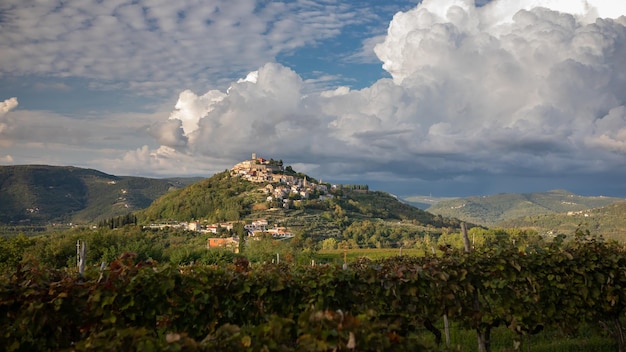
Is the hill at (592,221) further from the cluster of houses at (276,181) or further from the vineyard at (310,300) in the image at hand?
the vineyard at (310,300)

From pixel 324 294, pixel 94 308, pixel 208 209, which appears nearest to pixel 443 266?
pixel 324 294

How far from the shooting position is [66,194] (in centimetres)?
16038

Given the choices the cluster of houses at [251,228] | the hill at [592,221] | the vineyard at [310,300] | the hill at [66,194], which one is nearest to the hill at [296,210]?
the cluster of houses at [251,228]

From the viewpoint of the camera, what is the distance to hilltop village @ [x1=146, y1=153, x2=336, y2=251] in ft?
263

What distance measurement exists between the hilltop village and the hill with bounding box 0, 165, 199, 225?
42.4m

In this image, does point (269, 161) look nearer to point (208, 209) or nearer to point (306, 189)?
point (306, 189)

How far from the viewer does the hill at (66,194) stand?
138 meters

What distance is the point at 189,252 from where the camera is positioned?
37719 millimetres

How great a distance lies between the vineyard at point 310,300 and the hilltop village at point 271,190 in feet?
199

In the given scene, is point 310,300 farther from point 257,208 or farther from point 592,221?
point 592,221

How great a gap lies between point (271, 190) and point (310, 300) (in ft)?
358

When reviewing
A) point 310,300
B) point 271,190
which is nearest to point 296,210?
point 271,190

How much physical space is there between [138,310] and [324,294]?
2.34 meters

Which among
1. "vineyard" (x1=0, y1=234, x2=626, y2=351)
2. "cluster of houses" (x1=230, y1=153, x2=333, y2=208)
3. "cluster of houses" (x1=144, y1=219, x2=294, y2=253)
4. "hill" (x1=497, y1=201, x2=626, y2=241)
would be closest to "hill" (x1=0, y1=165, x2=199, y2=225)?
"cluster of houses" (x1=230, y1=153, x2=333, y2=208)
